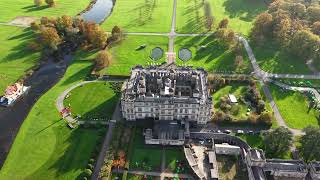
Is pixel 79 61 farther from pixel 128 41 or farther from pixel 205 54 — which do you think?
pixel 205 54

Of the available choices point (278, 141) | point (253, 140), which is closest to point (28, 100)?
point (253, 140)

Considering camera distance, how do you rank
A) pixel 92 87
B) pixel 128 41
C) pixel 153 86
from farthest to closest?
pixel 128 41 < pixel 92 87 < pixel 153 86

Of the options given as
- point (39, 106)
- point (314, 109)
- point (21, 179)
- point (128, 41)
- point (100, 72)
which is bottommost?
point (21, 179)

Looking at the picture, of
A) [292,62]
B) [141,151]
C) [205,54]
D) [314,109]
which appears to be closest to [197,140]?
[141,151]

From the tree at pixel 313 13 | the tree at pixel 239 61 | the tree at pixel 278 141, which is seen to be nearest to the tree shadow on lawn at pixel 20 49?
the tree at pixel 239 61

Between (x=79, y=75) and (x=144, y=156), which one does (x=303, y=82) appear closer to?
(x=144, y=156)

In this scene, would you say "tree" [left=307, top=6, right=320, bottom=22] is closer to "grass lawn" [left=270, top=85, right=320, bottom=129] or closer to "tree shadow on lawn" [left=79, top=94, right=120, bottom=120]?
"grass lawn" [left=270, top=85, right=320, bottom=129]

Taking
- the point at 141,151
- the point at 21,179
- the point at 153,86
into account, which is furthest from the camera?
the point at 153,86
